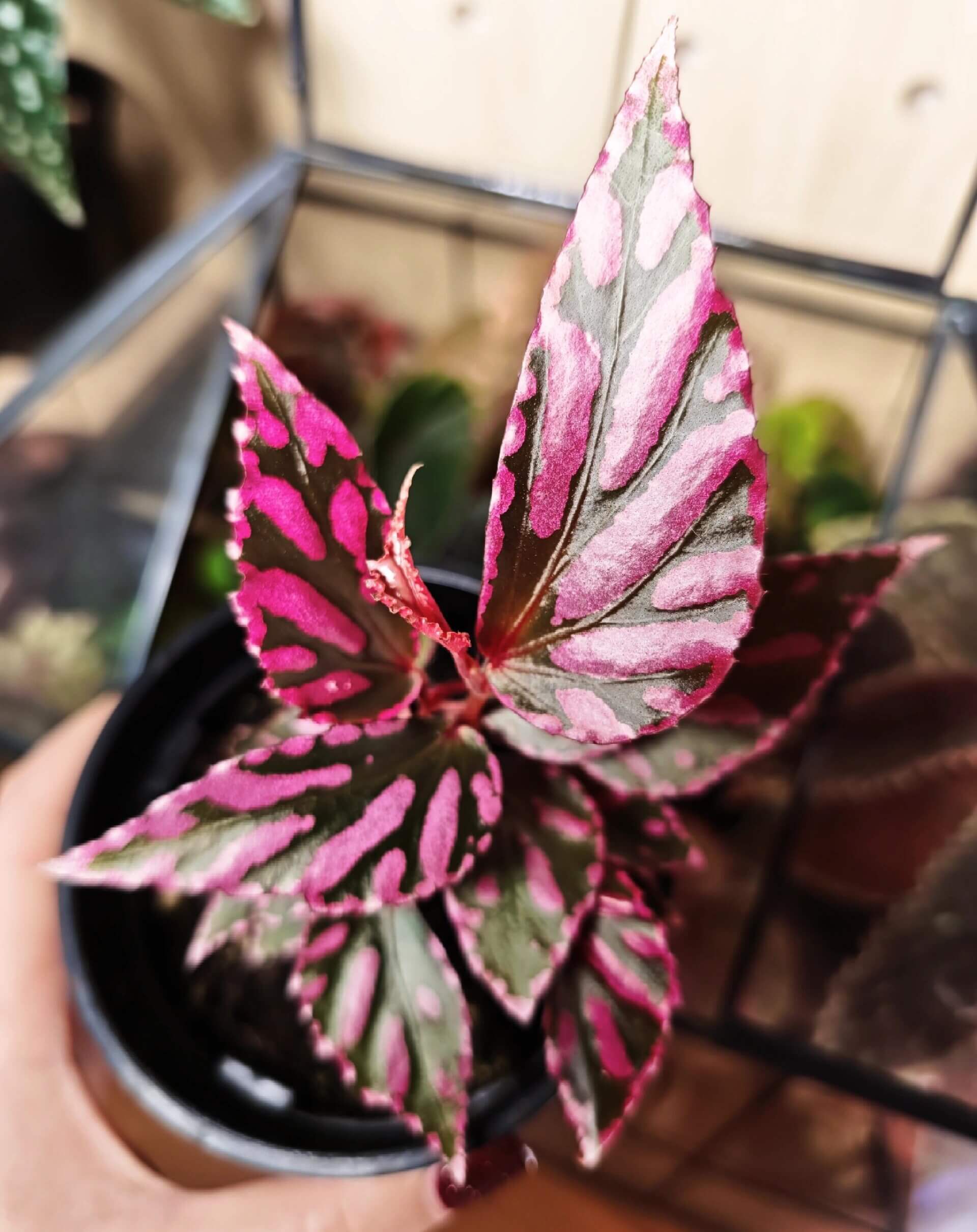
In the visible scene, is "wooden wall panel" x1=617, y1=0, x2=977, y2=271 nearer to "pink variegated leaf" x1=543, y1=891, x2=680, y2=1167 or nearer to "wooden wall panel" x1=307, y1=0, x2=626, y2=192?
"wooden wall panel" x1=307, y1=0, x2=626, y2=192

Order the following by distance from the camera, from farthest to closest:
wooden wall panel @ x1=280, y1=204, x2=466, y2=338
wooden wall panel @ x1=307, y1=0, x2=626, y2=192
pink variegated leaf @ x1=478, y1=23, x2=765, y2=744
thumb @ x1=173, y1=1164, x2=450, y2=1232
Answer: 1. wooden wall panel @ x1=280, y1=204, x2=466, y2=338
2. wooden wall panel @ x1=307, y1=0, x2=626, y2=192
3. thumb @ x1=173, y1=1164, x2=450, y2=1232
4. pink variegated leaf @ x1=478, y1=23, x2=765, y2=744

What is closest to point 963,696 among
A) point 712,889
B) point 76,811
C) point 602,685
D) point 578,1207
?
point 712,889

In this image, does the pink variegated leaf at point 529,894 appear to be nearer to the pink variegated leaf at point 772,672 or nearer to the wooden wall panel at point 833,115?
the pink variegated leaf at point 772,672

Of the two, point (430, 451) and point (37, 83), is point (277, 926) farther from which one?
point (37, 83)

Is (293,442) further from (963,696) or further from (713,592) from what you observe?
(963,696)

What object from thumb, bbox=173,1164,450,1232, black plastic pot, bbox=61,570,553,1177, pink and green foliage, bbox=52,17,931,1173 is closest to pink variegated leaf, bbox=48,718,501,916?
pink and green foliage, bbox=52,17,931,1173

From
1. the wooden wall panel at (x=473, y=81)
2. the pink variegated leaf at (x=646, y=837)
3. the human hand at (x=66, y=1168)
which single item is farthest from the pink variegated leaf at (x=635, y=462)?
the wooden wall panel at (x=473, y=81)
